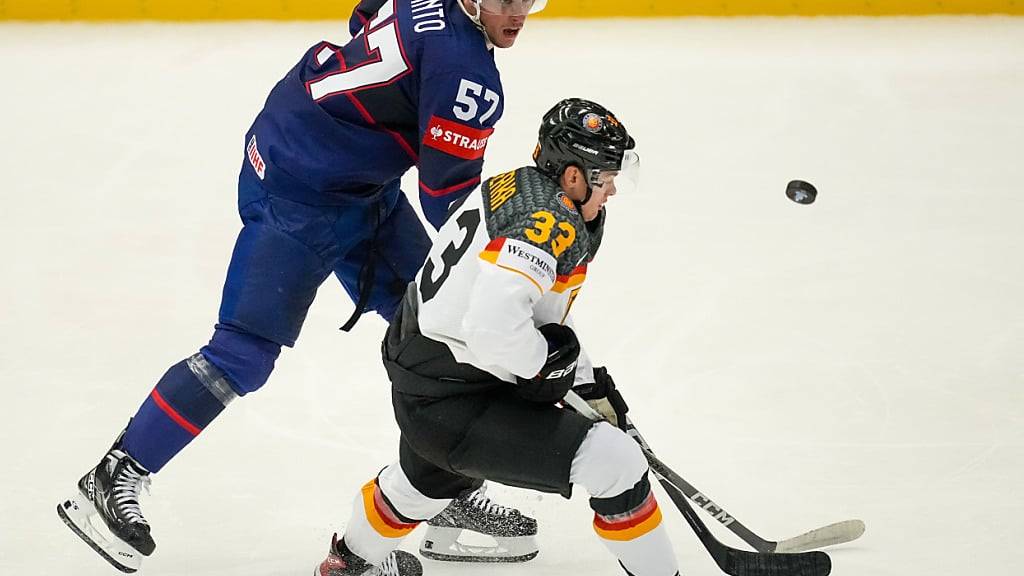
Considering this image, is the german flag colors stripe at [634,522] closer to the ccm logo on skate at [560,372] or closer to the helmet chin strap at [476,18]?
the ccm logo on skate at [560,372]

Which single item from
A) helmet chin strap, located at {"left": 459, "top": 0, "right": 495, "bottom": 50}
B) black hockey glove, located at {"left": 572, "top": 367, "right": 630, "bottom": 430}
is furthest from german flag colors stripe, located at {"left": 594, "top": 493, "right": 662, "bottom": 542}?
helmet chin strap, located at {"left": 459, "top": 0, "right": 495, "bottom": 50}

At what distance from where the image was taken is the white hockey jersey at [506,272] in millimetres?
2252

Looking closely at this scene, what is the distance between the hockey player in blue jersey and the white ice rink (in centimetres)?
32

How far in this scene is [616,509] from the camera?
8.02 feet

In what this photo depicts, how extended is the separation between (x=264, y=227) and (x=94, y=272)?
152cm

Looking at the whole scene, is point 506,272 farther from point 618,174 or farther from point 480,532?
point 480,532

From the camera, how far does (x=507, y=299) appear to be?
2.24m

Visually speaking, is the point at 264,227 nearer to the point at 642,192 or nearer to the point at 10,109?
the point at 642,192

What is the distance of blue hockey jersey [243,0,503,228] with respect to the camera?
8.69 feet

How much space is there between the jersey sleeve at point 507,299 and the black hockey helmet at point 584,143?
0.66 feet

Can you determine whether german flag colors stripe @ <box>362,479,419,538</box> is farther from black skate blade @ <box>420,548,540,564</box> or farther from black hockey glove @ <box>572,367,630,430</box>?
black hockey glove @ <box>572,367,630,430</box>

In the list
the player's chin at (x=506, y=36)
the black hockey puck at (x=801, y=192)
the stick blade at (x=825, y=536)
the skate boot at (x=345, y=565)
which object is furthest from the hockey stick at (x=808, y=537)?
the black hockey puck at (x=801, y=192)

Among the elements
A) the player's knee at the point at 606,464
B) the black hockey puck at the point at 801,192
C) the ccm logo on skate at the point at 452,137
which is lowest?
the player's knee at the point at 606,464

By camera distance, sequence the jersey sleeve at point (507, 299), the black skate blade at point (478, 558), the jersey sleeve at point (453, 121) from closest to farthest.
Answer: the jersey sleeve at point (507, 299) < the jersey sleeve at point (453, 121) < the black skate blade at point (478, 558)
